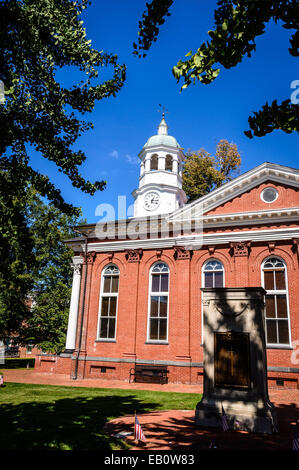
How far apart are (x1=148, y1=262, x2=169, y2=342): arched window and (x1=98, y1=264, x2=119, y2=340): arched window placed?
7.84 feet

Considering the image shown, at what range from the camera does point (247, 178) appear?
19.2 m

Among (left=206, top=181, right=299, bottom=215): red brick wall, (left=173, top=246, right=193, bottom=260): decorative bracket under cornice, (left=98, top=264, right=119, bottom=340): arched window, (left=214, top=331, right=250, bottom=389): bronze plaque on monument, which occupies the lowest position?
(left=214, top=331, right=250, bottom=389): bronze plaque on monument

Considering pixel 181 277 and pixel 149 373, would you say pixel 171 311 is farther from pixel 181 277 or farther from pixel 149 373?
pixel 149 373

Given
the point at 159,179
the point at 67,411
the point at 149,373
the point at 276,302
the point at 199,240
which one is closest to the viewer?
the point at 67,411

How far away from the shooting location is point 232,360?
28.9 feet

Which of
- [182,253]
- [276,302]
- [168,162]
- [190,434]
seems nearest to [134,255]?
[182,253]

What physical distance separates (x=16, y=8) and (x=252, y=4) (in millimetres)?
5632

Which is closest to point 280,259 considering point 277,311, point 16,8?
point 277,311

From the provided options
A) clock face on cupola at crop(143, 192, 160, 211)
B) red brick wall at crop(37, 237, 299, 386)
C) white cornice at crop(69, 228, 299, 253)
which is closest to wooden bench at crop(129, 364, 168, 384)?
red brick wall at crop(37, 237, 299, 386)

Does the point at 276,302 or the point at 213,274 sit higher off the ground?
the point at 213,274

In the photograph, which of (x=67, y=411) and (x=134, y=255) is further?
(x=134, y=255)

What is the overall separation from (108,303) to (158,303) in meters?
3.34

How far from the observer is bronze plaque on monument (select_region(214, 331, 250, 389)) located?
28.2 ft

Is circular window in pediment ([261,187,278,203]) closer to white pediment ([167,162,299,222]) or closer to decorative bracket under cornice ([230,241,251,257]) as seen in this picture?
white pediment ([167,162,299,222])
